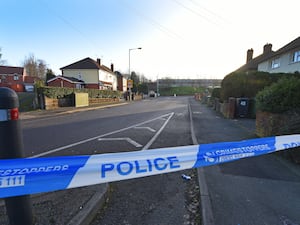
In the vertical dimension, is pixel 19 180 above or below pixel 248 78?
below

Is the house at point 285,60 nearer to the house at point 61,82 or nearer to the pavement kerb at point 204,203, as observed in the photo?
the pavement kerb at point 204,203

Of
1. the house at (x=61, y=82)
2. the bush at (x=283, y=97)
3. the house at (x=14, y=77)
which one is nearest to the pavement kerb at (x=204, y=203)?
the bush at (x=283, y=97)

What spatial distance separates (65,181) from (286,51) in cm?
2404

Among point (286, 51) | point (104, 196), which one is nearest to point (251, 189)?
point (104, 196)

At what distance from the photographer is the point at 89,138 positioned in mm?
6754

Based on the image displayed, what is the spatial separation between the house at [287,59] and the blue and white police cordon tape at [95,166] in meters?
20.3

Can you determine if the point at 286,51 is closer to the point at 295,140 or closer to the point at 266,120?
the point at 266,120

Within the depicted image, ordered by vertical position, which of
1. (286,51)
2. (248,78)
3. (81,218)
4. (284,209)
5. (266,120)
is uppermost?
(286,51)

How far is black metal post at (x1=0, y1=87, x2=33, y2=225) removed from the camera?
1.56 metres

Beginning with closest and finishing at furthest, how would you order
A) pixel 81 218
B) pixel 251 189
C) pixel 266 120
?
pixel 81 218
pixel 251 189
pixel 266 120

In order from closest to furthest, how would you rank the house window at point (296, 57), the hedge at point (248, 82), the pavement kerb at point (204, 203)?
1. the pavement kerb at point (204, 203)
2. the hedge at point (248, 82)
3. the house window at point (296, 57)

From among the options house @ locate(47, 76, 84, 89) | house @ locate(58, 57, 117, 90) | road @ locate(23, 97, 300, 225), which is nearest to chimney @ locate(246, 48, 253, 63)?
house @ locate(58, 57, 117, 90)

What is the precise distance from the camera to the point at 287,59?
19.2 m

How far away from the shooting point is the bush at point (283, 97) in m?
5.30
